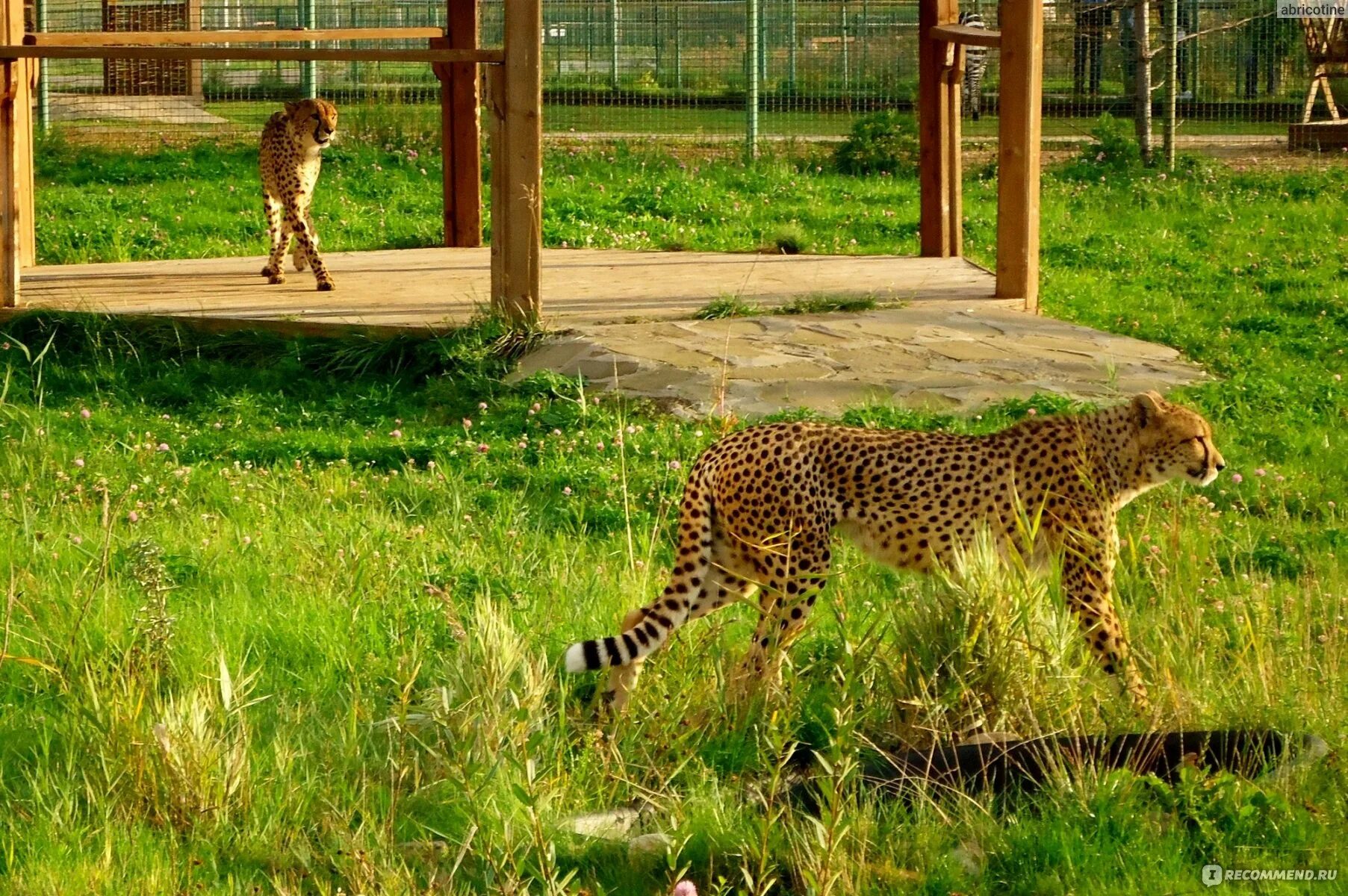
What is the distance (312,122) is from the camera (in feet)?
32.3

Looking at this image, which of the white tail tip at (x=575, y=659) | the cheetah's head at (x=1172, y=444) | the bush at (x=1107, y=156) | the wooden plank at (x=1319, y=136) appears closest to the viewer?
the white tail tip at (x=575, y=659)

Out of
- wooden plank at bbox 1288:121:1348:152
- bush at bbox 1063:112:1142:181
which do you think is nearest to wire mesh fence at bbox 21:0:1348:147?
wooden plank at bbox 1288:121:1348:152

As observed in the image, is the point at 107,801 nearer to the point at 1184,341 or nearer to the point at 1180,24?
the point at 1184,341

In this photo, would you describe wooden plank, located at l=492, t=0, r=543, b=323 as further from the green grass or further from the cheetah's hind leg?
the cheetah's hind leg

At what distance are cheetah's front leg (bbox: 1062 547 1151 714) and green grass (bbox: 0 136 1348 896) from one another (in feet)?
0.30

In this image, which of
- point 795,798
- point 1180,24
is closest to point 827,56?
point 1180,24

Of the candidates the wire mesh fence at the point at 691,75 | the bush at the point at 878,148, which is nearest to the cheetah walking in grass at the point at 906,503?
the bush at the point at 878,148

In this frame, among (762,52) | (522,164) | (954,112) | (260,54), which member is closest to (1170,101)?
(954,112)

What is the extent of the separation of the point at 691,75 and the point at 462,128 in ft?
35.5

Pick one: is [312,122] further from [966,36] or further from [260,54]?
[966,36]

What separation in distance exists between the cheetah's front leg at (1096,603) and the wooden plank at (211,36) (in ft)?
18.7

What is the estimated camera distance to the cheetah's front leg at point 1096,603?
481 cm

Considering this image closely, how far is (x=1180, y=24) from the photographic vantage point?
21328 millimetres

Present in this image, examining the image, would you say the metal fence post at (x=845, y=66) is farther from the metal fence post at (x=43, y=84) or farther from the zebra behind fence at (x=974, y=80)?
the metal fence post at (x=43, y=84)
